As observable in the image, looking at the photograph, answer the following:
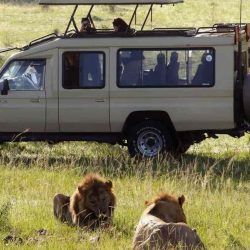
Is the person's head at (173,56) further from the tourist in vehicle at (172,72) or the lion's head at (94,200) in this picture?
the lion's head at (94,200)

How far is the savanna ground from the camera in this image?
8.56 meters

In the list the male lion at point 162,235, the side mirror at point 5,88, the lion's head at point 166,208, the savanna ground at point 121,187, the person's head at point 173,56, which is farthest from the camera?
the side mirror at point 5,88

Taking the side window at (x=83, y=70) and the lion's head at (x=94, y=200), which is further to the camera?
the side window at (x=83, y=70)

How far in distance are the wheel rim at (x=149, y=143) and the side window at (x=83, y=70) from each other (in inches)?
40.8

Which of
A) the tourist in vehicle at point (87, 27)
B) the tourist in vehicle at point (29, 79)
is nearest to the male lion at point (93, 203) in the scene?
the tourist in vehicle at point (29, 79)

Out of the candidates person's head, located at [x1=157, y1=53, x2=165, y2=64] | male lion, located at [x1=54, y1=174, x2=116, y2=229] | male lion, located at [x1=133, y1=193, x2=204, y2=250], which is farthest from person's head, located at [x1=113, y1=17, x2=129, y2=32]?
male lion, located at [x1=133, y1=193, x2=204, y2=250]

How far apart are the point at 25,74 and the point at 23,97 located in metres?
0.39

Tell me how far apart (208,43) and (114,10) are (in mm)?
30494

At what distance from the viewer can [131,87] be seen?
1435 centimetres

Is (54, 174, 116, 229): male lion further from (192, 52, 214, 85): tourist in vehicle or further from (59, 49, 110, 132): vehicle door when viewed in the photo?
(192, 52, 214, 85): tourist in vehicle

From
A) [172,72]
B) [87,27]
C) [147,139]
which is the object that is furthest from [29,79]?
[172,72]

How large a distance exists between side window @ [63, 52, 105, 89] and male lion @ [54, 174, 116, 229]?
5.74 m

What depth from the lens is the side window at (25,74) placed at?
14.6 m

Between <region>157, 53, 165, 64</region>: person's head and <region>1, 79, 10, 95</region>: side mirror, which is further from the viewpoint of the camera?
<region>1, 79, 10, 95</region>: side mirror
